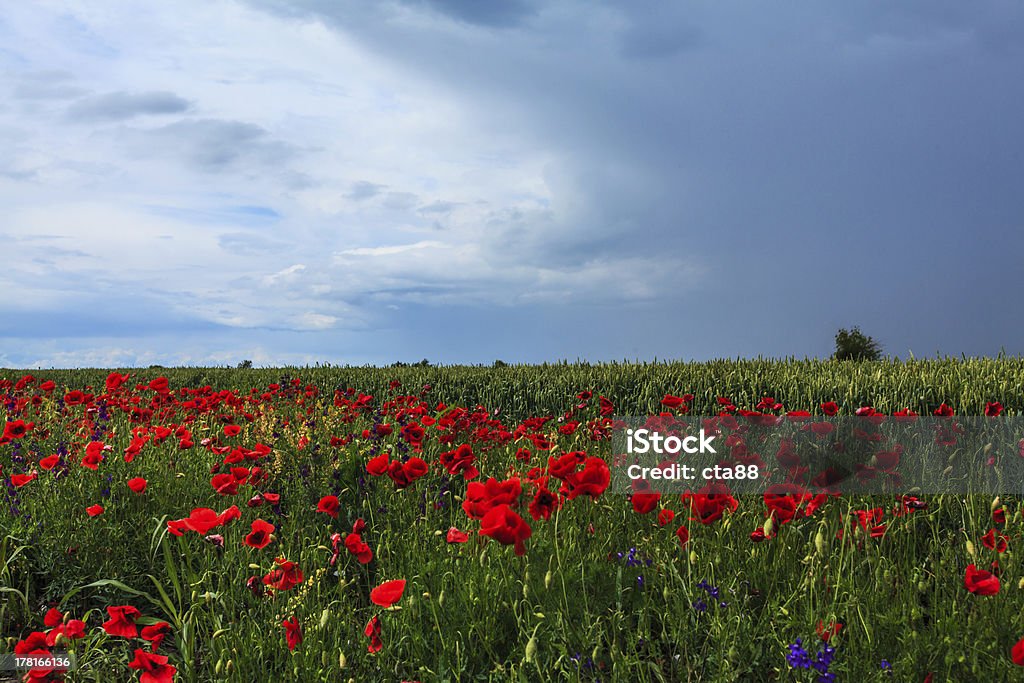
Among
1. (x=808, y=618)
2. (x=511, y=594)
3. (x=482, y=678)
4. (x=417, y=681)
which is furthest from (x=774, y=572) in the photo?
(x=417, y=681)

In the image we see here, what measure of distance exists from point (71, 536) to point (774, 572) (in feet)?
13.4

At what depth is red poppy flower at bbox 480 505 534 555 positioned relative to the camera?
104 inches

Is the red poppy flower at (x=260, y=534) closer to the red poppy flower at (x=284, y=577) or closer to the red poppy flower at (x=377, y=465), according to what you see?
the red poppy flower at (x=284, y=577)

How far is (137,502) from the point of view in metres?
5.00

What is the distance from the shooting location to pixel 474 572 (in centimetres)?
338

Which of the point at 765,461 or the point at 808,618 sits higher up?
the point at 765,461

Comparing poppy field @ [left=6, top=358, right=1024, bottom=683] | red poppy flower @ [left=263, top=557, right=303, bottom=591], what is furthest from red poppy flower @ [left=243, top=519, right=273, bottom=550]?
red poppy flower @ [left=263, top=557, right=303, bottom=591]

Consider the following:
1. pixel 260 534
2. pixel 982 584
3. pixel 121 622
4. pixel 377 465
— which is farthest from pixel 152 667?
pixel 982 584

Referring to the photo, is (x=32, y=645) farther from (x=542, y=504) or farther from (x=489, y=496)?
(x=542, y=504)

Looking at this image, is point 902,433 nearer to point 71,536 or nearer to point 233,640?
point 233,640

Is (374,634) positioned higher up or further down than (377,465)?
further down

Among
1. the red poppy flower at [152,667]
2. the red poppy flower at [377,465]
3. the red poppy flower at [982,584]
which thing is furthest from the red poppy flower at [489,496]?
the red poppy flower at [982,584]

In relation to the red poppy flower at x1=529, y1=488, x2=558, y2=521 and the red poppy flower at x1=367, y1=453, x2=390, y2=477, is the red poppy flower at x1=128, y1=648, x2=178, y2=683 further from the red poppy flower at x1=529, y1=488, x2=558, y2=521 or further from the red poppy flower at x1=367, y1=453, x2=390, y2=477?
the red poppy flower at x1=529, y1=488, x2=558, y2=521

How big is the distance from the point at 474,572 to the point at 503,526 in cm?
86
